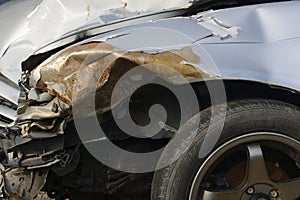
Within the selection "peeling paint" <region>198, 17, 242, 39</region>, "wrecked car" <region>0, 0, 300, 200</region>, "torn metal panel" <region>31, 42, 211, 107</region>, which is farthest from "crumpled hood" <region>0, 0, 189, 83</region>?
"torn metal panel" <region>31, 42, 211, 107</region>

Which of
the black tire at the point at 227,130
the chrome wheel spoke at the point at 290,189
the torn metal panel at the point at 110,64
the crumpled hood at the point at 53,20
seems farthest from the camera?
→ the crumpled hood at the point at 53,20

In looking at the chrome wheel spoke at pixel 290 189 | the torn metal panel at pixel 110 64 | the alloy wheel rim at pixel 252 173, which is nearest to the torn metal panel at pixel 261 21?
the torn metal panel at pixel 110 64

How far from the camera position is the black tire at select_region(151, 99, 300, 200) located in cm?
302

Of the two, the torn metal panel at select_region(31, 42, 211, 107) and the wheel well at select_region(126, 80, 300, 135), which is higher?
the torn metal panel at select_region(31, 42, 211, 107)

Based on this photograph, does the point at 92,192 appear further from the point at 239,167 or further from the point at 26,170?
the point at 239,167

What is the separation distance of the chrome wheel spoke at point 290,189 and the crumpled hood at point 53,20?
1.13 meters

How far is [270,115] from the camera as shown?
3.05 metres

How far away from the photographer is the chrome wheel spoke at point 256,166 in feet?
Result: 10.00

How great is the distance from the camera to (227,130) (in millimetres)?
3020

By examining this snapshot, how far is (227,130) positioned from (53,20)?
1333mm

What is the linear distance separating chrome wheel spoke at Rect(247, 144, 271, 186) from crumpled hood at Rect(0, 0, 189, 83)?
0.91 meters

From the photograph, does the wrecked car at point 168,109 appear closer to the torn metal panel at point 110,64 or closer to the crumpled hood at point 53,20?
the torn metal panel at point 110,64

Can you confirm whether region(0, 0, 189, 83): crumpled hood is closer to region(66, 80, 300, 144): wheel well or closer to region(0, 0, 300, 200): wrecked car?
region(0, 0, 300, 200): wrecked car

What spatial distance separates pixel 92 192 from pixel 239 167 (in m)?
0.92
